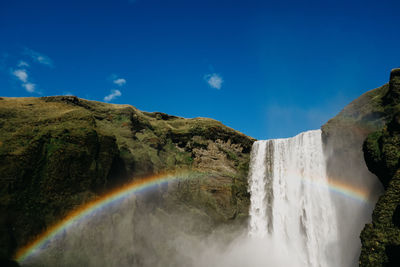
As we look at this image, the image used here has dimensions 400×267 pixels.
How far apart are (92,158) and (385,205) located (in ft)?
63.5

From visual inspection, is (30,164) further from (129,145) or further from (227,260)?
(227,260)

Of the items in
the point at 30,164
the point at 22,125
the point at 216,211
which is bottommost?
the point at 216,211

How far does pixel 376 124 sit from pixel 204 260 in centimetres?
1834

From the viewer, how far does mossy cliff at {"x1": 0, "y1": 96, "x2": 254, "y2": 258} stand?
14523mm

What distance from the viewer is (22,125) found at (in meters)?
17.8

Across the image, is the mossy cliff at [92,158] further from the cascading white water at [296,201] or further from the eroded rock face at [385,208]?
the eroded rock face at [385,208]

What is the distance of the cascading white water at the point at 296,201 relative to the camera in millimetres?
20375

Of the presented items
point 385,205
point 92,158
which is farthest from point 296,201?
point 92,158

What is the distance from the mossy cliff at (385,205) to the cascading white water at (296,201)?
6571 millimetres

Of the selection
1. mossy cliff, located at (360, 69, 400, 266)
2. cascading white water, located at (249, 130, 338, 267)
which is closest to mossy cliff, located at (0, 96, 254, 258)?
cascading white water, located at (249, 130, 338, 267)

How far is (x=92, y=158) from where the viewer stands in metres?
18.6

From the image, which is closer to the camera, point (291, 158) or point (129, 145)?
point (129, 145)

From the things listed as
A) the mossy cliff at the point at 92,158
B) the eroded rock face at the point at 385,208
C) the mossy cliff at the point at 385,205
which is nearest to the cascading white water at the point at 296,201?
the mossy cliff at the point at 92,158

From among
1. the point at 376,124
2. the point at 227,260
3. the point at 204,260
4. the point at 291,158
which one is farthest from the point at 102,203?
the point at 376,124
